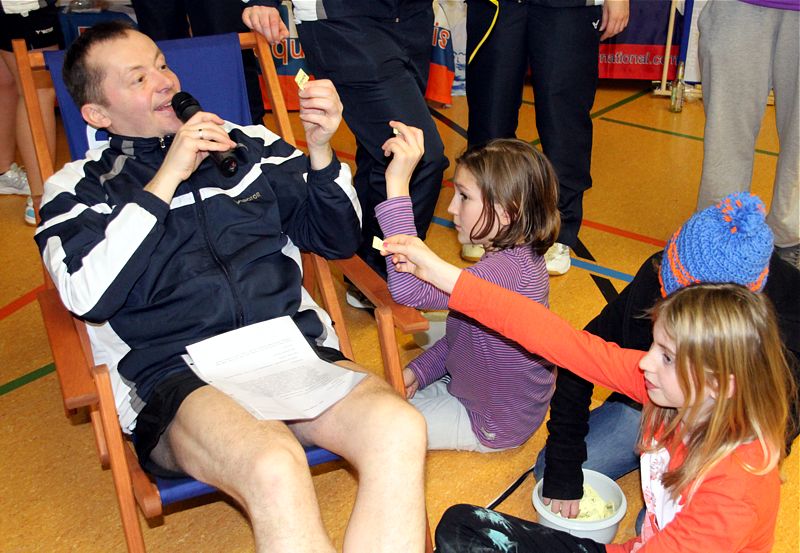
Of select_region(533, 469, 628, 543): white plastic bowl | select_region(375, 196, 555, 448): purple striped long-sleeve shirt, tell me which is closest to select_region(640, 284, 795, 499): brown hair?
select_region(533, 469, 628, 543): white plastic bowl

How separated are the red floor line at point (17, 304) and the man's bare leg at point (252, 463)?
138 centimetres

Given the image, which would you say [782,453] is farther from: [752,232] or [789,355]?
[752,232]

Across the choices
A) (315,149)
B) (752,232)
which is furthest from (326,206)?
(752,232)

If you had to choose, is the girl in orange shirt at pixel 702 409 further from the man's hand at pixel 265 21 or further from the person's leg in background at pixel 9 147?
the person's leg in background at pixel 9 147

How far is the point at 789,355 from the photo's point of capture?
1.58 metres

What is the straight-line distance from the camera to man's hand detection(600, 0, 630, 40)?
266 cm

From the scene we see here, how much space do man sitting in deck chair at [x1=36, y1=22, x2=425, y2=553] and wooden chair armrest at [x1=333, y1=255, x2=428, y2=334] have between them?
55 millimetres

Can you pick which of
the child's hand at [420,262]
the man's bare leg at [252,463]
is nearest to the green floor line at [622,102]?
the child's hand at [420,262]

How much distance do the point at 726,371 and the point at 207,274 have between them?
1059 mm

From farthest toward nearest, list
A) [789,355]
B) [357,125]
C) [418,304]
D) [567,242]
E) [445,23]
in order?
[445,23] < [567,242] < [357,125] < [418,304] < [789,355]

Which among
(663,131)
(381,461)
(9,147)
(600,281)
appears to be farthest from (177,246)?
(663,131)

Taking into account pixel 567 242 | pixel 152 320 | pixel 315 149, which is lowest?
pixel 567 242

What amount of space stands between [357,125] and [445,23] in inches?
103

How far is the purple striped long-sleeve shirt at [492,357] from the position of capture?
1884 millimetres
